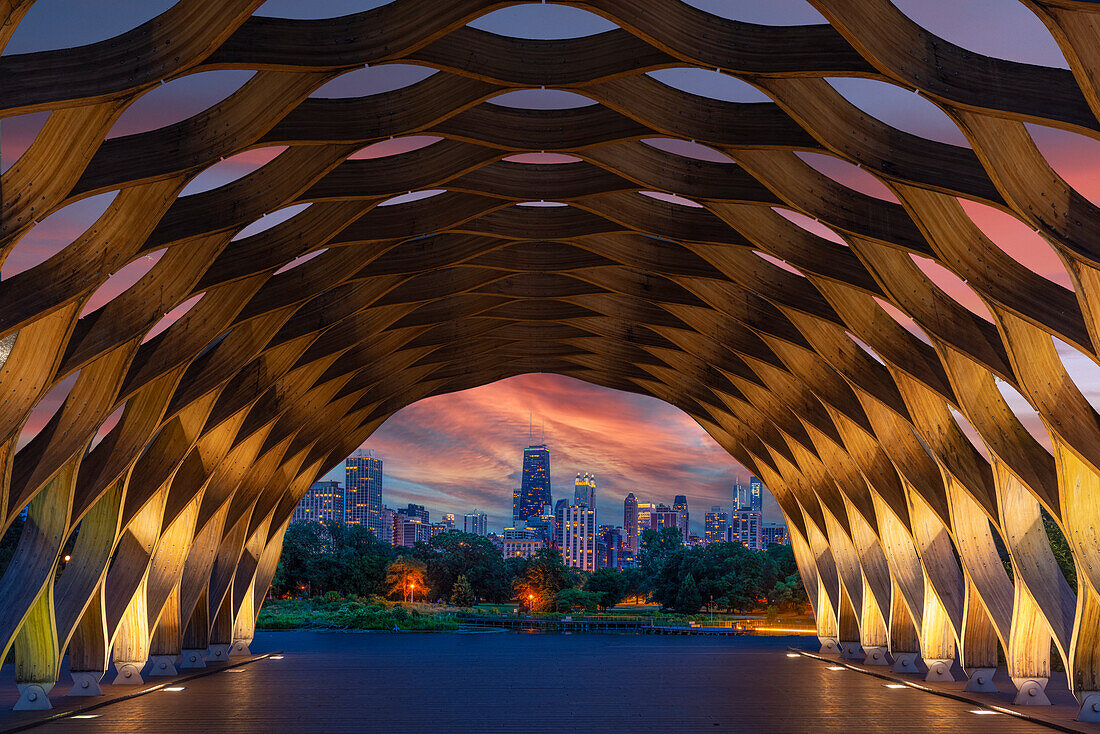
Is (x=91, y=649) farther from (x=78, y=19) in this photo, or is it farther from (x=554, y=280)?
(x=554, y=280)

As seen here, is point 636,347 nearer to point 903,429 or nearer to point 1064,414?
point 903,429

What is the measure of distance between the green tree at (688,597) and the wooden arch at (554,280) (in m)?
39.3

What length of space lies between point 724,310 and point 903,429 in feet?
17.7

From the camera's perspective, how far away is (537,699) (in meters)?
22.3

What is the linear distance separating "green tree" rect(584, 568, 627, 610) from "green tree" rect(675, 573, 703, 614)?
10681 millimetres

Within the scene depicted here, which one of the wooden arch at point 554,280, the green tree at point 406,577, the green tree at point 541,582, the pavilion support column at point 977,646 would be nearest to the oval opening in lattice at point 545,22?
the wooden arch at point 554,280

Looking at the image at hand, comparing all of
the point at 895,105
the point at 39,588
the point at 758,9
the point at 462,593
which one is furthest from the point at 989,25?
the point at 462,593

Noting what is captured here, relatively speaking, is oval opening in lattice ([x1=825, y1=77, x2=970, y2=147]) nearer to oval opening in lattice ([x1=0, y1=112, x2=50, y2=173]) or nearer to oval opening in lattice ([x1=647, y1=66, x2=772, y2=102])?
oval opening in lattice ([x1=647, y1=66, x2=772, y2=102])

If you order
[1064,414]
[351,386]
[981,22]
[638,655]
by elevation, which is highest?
Answer: [981,22]

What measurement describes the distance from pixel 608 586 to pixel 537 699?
224 ft

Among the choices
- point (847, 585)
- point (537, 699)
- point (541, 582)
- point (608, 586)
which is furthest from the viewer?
point (608, 586)

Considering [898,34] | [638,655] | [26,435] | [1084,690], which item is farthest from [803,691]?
[26,435]

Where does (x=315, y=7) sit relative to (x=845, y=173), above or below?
above

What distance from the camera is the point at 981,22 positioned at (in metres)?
16.7
